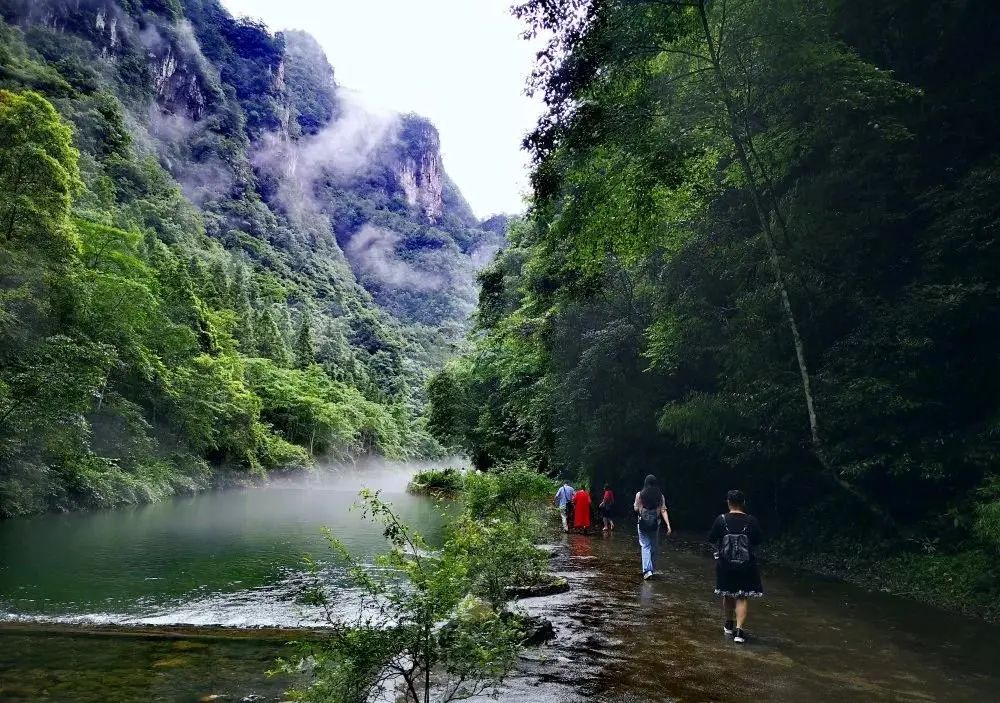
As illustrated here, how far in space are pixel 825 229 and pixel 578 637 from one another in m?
8.48

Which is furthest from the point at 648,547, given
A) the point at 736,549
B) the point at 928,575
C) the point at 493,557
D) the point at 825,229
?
the point at 825,229

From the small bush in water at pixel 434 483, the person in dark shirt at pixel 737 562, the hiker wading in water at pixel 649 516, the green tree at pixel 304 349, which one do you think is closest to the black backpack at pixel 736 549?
the person in dark shirt at pixel 737 562

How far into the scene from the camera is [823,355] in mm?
11039

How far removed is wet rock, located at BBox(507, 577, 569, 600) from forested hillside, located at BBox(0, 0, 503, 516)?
17582 millimetres

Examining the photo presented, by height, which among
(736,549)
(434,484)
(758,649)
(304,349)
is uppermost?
(304,349)

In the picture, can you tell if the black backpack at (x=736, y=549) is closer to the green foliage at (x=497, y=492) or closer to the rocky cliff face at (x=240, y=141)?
the green foliage at (x=497, y=492)

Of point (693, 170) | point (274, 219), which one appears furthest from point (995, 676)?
point (274, 219)

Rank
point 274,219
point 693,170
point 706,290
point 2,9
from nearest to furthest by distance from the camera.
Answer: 1. point 693,170
2. point 706,290
3. point 2,9
4. point 274,219

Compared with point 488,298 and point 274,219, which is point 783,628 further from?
point 274,219

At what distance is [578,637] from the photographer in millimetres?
6965

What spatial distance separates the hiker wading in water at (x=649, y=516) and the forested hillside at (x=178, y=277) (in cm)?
1848

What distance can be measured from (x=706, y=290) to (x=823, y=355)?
3.34 meters

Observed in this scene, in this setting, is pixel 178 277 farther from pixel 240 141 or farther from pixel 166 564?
pixel 240 141

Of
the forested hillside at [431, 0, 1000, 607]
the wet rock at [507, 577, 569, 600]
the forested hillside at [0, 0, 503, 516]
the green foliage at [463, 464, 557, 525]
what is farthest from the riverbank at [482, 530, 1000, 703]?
the forested hillside at [0, 0, 503, 516]
